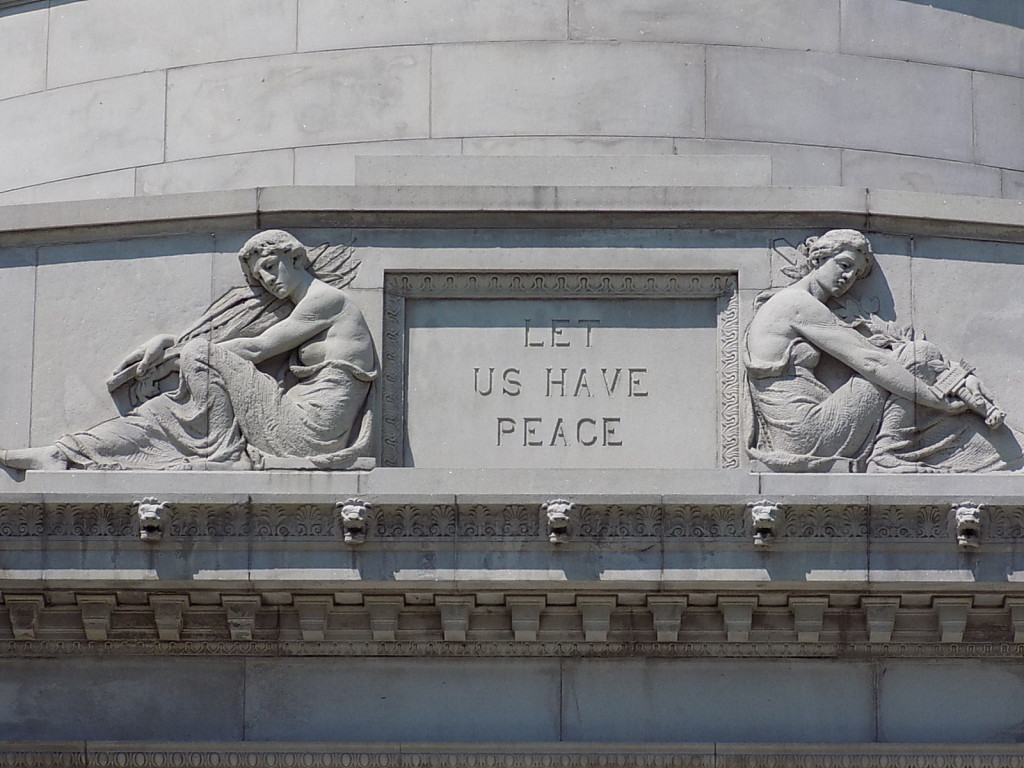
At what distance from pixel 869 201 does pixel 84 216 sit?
301 inches

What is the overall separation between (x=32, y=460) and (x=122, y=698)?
7.84 feet

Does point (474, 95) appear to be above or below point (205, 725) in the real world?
above

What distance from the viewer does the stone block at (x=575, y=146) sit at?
26.8 metres

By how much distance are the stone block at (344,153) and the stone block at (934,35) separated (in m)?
4.57

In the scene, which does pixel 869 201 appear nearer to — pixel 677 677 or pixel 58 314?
pixel 677 677

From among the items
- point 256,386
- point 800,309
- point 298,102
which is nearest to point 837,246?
point 800,309

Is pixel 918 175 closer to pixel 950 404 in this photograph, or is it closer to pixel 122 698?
pixel 950 404

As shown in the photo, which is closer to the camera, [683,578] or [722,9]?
[683,578]

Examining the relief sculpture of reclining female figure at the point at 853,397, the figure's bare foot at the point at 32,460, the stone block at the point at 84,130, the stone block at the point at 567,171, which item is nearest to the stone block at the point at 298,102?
the stone block at the point at 84,130

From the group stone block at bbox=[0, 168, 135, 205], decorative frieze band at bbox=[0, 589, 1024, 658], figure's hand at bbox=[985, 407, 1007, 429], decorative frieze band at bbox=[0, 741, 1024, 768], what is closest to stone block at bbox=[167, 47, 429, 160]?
stone block at bbox=[0, 168, 135, 205]

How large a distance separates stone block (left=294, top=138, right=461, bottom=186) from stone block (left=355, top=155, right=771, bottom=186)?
1125 millimetres

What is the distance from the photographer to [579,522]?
23.3m

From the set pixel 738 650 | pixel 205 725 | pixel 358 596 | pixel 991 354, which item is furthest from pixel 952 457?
pixel 205 725

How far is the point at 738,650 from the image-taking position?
78.0 feet
